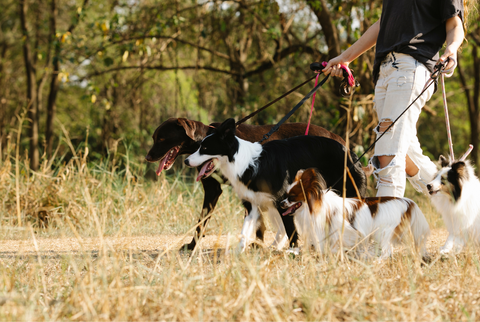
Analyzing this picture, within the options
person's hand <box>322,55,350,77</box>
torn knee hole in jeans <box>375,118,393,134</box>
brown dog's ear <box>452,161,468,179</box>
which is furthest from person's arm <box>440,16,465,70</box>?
person's hand <box>322,55,350,77</box>

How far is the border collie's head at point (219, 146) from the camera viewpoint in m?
3.61

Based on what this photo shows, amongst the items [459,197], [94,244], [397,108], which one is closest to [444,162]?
[459,197]

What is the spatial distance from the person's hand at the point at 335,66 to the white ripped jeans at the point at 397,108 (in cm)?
51

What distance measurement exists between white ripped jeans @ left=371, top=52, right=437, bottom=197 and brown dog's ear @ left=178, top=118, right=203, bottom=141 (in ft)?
5.67

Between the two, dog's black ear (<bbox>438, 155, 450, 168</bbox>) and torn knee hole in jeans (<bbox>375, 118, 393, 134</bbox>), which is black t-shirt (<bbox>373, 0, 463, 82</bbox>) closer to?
torn knee hole in jeans (<bbox>375, 118, 393, 134</bbox>)

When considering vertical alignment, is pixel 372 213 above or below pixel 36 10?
below

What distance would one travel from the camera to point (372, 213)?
331 cm

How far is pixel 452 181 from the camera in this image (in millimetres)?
3451

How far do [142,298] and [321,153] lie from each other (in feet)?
7.45

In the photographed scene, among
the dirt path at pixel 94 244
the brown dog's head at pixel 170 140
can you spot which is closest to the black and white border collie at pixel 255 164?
the dirt path at pixel 94 244

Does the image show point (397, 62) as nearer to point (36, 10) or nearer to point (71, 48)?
point (71, 48)

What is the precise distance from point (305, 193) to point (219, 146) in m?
0.81

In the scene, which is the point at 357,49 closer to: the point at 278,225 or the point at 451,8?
the point at 451,8

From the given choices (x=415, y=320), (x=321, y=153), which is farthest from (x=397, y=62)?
(x=415, y=320)
